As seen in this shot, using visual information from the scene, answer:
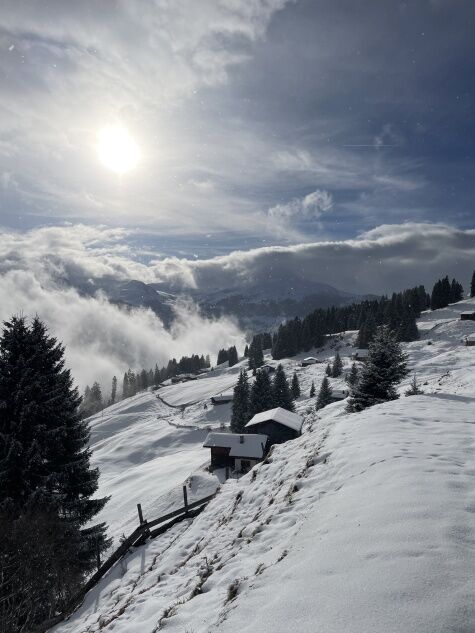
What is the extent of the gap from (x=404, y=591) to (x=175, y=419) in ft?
278

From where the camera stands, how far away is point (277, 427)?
4225cm

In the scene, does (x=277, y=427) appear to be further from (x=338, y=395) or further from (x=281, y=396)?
(x=338, y=395)

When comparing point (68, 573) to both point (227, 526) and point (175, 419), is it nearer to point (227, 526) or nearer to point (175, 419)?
point (227, 526)

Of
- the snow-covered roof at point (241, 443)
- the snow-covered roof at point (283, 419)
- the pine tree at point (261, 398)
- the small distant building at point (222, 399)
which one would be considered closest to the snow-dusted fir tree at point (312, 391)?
the pine tree at point (261, 398)

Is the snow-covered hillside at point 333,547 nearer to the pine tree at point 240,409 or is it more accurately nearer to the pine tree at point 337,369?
the pine tree at point 240,409

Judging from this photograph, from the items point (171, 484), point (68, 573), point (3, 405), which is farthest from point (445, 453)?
point (171, 484)

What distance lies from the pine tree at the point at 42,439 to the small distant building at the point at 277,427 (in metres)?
26.8

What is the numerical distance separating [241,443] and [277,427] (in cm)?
584

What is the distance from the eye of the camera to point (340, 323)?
144 meters

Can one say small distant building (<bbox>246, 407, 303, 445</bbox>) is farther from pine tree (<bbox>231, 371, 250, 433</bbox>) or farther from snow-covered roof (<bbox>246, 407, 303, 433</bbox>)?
pine tree (<bbox>231, 371, 250, 433</bbox>)

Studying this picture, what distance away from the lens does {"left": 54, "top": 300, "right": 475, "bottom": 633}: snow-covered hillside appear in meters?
4.51

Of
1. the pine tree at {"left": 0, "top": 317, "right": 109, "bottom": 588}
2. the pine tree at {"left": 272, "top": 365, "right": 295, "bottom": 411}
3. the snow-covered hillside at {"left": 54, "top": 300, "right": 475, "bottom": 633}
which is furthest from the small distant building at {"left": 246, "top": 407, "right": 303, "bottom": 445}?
the pine tree at {"left": 0, "top": 317, "right": 109, "bottom": 588}

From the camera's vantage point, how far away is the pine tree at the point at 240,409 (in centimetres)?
6212

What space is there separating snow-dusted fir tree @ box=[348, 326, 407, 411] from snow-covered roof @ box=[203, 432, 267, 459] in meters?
14.8
